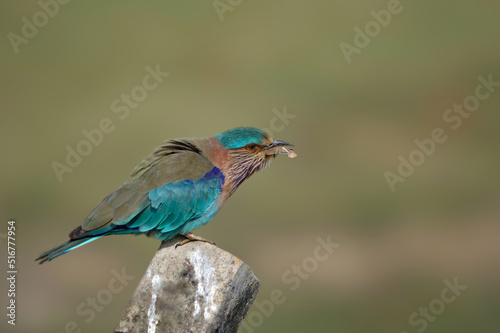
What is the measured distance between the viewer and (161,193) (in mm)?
5324

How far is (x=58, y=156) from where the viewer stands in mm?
12297

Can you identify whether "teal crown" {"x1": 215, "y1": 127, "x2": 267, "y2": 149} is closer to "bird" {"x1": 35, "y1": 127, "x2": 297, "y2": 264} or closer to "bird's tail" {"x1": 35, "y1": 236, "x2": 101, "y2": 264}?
"bird" {"x1": 35, "y1": 127, "x2": 297, "y2": 264}

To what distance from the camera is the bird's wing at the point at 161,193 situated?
513 centimetres

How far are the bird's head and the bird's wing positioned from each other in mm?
147

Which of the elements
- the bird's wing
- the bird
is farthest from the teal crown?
the bird's wing

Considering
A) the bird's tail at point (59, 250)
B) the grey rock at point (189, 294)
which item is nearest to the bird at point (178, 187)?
the bird's tail at point (59, 250)

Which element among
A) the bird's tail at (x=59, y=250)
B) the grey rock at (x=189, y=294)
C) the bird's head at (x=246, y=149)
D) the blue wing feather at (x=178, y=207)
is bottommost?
the grey rock at (x=189, y=294)

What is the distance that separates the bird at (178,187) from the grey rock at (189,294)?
0.51 m

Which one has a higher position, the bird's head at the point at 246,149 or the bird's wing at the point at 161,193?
the bird's head at the point at 246,149

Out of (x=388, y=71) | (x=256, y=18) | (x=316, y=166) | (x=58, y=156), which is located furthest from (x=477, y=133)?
(x=58, y=156)

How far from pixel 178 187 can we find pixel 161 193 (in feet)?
0.46

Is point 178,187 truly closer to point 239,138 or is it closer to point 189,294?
point 239,138

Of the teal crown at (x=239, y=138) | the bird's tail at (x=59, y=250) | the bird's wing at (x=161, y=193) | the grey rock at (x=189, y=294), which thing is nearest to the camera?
the grey rock at (x=189, y=294)

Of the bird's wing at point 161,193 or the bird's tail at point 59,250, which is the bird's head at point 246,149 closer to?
the bird's wing at point 161,193
